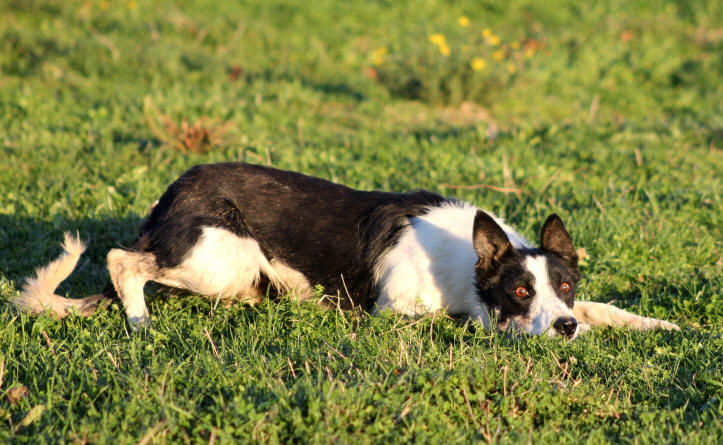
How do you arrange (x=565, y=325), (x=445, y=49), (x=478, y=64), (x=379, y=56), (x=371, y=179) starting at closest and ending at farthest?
(x=565, y=325), (x=371, y=179), (x=478, y=64), (x=445, y=49), (x=379, y=56)

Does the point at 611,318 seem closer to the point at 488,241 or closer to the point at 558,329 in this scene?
the point at 558,329

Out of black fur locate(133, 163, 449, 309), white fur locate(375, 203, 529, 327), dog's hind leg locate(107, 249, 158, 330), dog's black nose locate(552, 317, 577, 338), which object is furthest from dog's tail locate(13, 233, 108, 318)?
dog's black nose locate(552, 317, 577, 338)

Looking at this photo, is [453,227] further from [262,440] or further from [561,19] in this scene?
[561,19]

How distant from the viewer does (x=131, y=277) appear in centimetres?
456

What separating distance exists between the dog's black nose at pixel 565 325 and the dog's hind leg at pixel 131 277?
8.08ft

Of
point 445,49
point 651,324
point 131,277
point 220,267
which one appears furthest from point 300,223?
point 445,49

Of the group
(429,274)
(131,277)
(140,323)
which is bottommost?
(140,323)

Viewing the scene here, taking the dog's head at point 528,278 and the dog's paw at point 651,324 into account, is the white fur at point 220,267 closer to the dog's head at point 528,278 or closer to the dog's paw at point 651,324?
the dog's head at point 528,278

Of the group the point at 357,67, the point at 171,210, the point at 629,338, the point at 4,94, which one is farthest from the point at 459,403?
the point at 357,67

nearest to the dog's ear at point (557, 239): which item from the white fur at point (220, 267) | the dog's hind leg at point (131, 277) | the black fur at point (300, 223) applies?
the black fur at point (300, 223)

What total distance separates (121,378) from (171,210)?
1.46 m

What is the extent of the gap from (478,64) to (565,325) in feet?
19.0

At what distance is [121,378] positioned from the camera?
3490mm

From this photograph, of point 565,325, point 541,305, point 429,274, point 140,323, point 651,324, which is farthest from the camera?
point 429,274
